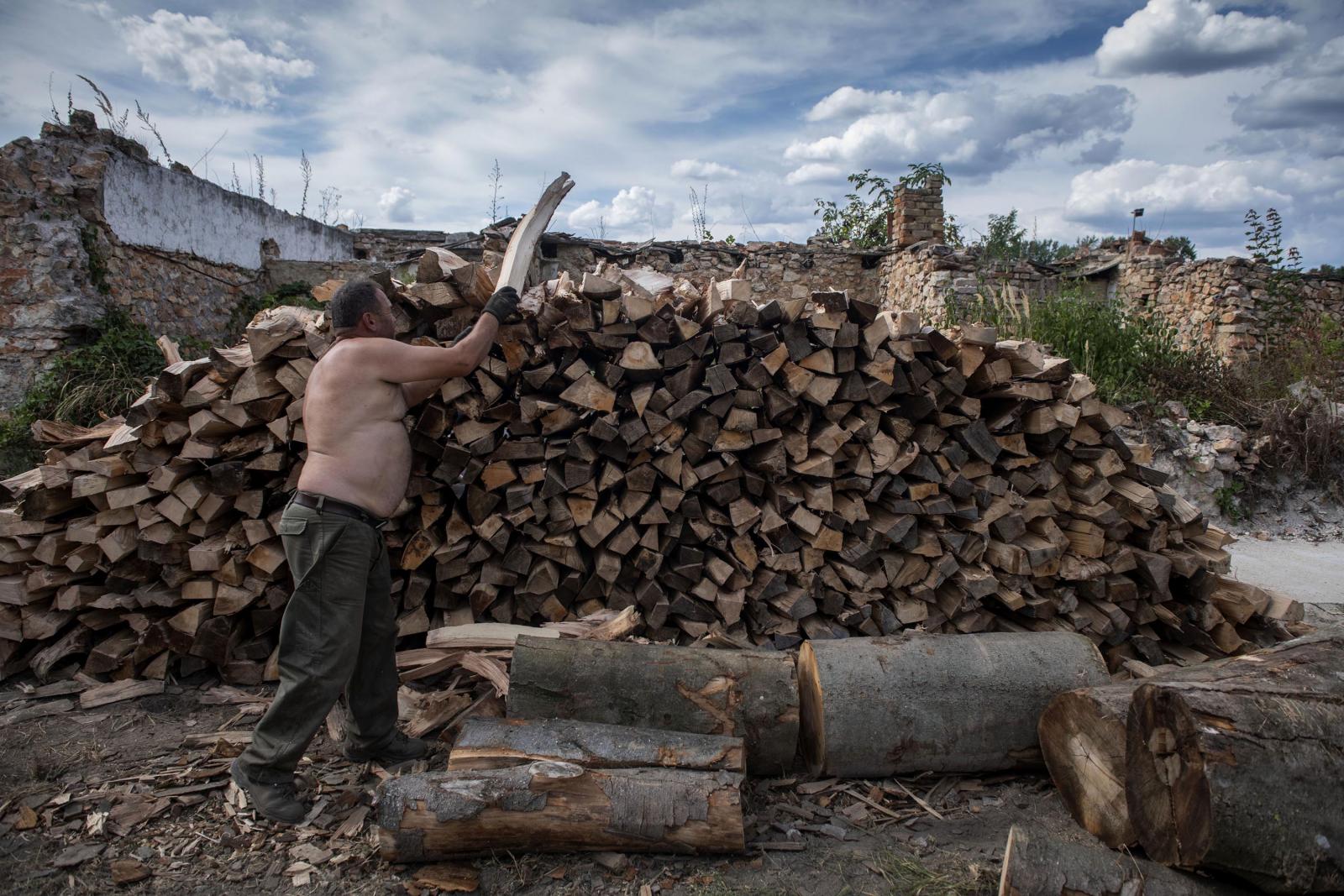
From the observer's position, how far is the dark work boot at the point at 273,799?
8.87 ft

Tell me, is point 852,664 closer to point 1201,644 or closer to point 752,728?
point 752,728

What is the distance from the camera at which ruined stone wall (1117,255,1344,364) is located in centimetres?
949

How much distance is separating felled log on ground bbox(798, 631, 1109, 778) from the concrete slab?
11.2 ft

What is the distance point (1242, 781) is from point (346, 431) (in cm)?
317

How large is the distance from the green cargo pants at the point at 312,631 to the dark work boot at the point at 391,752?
0.31m

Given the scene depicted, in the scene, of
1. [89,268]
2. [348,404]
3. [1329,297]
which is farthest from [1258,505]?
[89,268]

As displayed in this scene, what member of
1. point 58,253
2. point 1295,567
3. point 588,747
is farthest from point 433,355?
point 1295,567

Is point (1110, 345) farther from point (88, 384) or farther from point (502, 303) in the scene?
point (88, 384)

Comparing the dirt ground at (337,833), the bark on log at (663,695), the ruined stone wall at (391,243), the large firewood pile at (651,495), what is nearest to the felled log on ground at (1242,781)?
the dirt ground at (337,833)

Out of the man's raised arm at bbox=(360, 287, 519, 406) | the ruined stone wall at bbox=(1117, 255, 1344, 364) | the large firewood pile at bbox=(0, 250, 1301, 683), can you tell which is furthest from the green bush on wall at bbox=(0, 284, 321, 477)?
the ruined stone wall at bbox=(1117, 255, 1344, 364)

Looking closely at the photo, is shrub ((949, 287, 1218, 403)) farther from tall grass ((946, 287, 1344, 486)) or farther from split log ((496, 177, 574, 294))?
split log ((496, 177, 574, 294))

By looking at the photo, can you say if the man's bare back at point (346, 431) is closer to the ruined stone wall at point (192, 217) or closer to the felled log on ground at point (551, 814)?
the felled log on ground at point (551, 814)

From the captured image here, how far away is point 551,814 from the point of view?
2424 mm

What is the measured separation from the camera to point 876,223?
12.4m
